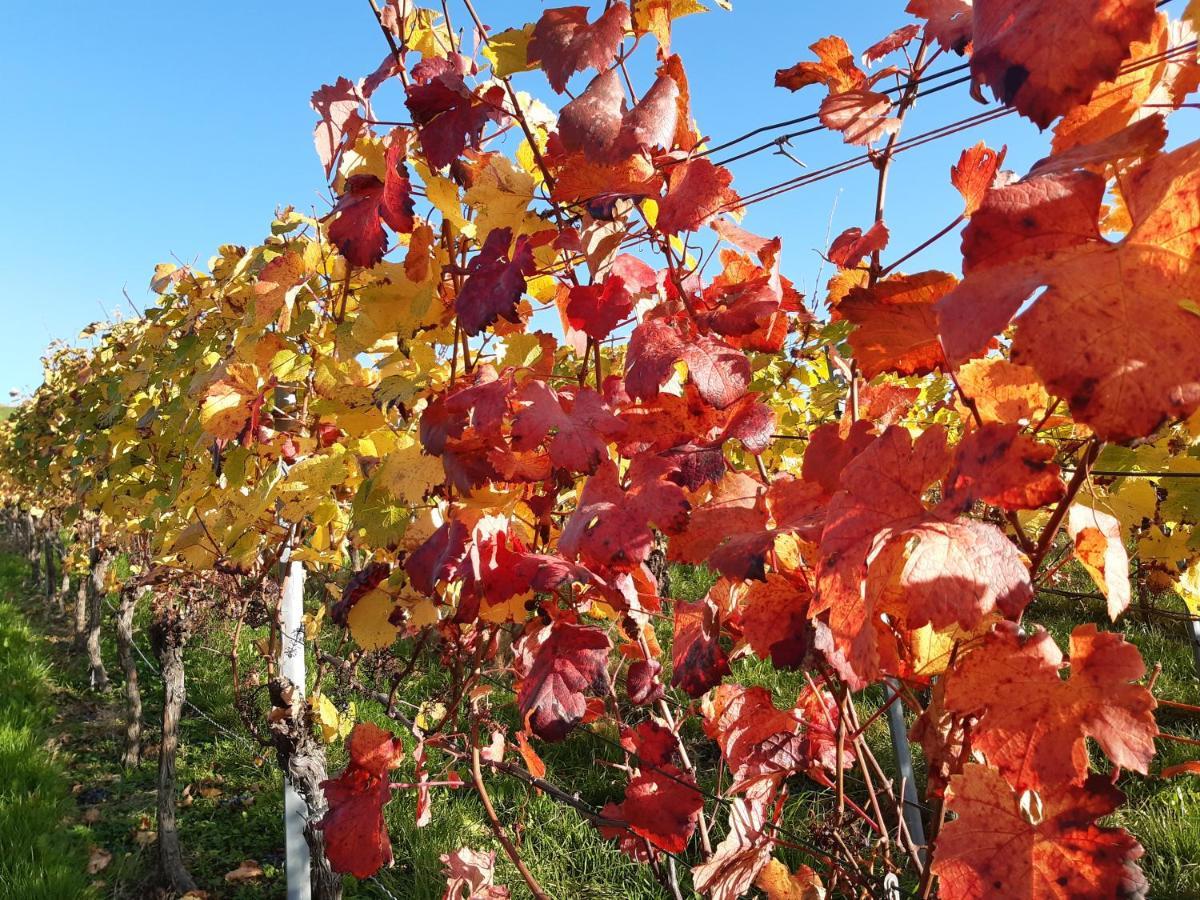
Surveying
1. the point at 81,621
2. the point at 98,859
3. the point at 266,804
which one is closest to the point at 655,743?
the point at 266,804

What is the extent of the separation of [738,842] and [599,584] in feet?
1.68

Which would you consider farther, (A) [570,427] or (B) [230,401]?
(B) [230,401]

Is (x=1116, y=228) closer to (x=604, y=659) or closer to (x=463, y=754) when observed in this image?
(x=604, y=659)

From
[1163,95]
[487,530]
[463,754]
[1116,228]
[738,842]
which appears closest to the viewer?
[1163,95]

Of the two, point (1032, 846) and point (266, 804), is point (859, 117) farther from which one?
point (266, 804)

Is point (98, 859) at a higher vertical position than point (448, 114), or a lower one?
lower

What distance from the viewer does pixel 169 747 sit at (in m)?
3.78

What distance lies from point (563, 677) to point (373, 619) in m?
0.63

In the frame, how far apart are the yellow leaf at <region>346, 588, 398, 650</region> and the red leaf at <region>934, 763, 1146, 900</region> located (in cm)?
107

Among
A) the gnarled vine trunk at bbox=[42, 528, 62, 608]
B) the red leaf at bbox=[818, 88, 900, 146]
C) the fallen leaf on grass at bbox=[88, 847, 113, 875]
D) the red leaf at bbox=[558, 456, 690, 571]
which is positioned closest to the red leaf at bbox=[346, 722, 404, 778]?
the red leaf at bbox=[558, 456, 690, 571]

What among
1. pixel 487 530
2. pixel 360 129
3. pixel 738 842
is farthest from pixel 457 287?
pixel 738 842

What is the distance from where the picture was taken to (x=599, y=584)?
0.96m

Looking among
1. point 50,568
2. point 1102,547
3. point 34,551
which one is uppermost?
point 34,551

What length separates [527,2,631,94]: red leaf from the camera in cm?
82
